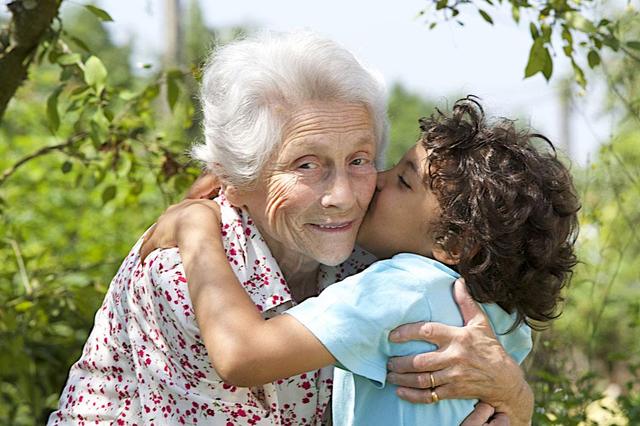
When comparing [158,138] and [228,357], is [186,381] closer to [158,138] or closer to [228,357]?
[228,357]

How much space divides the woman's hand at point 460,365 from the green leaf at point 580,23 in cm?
130

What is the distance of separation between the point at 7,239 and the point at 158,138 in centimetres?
107

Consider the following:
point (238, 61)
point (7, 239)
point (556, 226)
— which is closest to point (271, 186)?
point (238, 61)

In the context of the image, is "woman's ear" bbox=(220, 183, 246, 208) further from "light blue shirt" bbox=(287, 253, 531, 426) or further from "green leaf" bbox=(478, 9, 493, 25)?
"green leaf" bbox=(478, 9, 493, 25)

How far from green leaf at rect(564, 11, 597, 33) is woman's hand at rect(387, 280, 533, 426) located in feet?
4.27

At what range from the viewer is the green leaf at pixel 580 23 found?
3449 mm

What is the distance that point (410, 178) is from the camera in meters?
2.60

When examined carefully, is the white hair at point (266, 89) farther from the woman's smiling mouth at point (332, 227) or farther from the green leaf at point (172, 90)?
the green leaf at point (172, 90)

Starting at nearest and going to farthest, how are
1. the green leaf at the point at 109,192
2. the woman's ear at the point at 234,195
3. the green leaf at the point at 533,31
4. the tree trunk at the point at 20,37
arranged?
the woman's ear at the point at 234,195
the green leaf at the point at 533,31
the tree trunk at the point at 20,37
the green leaf at the point at 109,192

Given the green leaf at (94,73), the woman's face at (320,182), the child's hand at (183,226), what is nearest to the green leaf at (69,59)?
the green leaf at (94,73)

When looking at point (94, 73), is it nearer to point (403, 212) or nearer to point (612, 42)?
point (403, 212)

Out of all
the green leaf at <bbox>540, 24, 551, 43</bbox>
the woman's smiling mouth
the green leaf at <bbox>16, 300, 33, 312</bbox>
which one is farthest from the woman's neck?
the green leaf at <bbox>16, 300, 33, 312</bbox>

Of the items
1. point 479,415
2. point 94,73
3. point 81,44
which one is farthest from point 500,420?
point 81,44

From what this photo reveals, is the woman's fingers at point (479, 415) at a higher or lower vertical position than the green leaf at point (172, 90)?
lower
